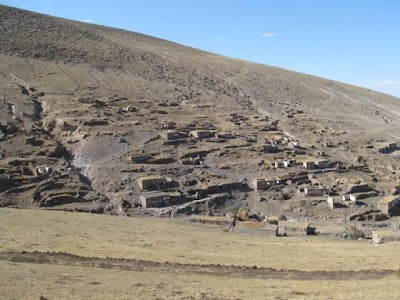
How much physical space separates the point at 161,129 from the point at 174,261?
46.6 metres

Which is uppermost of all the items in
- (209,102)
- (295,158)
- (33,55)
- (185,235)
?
(33,55)

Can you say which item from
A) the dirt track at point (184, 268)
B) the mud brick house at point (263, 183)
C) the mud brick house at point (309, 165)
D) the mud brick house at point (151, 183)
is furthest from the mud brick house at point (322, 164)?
the dirt track at point (184, 268)

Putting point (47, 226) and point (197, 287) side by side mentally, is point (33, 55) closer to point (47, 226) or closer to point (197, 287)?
point (47, 226)

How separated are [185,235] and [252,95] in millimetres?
80347

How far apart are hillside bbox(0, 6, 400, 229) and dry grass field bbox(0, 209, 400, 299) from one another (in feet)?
26.5

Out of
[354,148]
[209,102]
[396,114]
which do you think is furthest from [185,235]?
[396,114]

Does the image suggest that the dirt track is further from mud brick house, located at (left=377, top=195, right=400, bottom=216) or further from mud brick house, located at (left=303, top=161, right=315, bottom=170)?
mud brick house, located at (left=303, top=161, right=315, bottom=170)

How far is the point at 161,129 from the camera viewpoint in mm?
75750

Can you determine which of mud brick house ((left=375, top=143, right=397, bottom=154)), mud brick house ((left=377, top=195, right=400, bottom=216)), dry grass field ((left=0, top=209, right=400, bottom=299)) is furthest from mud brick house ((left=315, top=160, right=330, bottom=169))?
dry grass field ((left=0, top=209, right=400, bottom=299))

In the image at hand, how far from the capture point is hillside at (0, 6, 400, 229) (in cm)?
5516

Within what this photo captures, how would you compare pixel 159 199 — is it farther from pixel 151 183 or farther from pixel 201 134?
pixel 201 134

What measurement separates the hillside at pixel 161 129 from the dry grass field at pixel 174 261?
8088mm

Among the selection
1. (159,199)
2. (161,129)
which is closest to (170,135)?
(161,129)

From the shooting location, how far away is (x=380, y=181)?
64.6 meters
